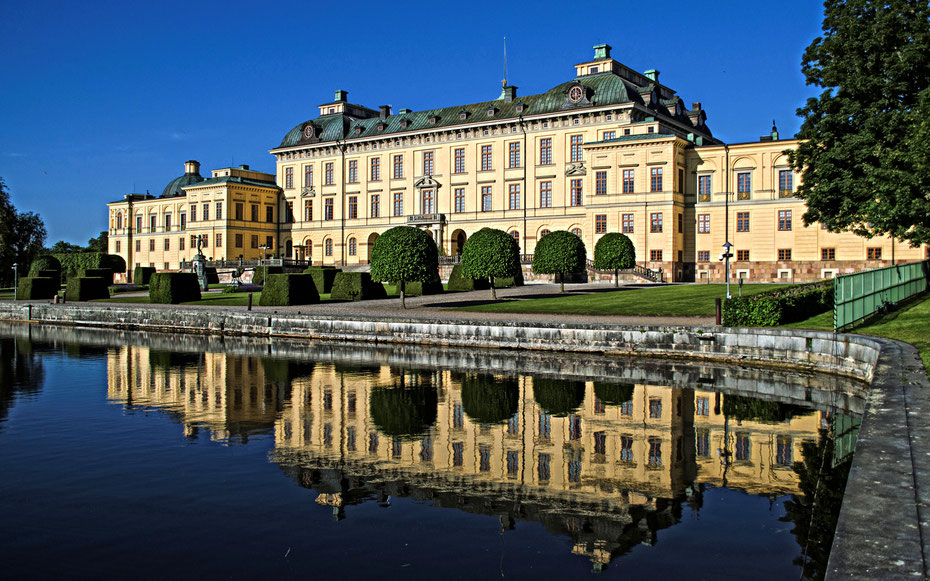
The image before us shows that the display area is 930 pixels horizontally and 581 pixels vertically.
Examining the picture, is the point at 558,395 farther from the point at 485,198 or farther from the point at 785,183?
the point at 485,198

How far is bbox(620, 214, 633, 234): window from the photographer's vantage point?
51.4 meters

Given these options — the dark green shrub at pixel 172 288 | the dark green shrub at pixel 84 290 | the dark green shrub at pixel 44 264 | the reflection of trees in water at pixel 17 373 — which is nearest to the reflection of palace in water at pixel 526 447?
the reflection of trees in water at pixel 17 373

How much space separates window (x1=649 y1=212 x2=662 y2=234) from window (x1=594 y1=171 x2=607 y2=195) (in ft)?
12.9

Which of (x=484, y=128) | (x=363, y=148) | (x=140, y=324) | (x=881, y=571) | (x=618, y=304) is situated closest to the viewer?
(x=881, y=571)

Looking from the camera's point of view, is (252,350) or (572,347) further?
(252,350)

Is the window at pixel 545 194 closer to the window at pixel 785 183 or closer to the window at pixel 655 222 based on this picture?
the window at pixel 655 222

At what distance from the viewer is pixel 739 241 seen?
161ft

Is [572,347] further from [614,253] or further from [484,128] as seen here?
[484,128]

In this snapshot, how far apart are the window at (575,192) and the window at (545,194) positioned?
1.84 meters

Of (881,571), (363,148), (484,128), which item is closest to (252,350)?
(881,571)

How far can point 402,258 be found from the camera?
108 ft

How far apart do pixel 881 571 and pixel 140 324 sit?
3503cm

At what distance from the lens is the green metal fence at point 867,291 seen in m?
19.3

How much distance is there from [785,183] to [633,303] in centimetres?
2273
